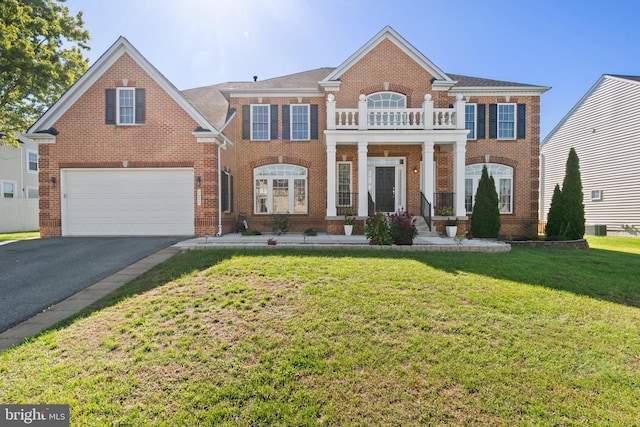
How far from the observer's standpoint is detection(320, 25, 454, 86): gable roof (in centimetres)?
1395

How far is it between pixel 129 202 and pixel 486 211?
14768mm

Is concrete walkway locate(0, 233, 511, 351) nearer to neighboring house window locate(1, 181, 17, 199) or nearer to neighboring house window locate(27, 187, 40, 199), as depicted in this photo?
neighboring house window locate(1, 181, 17, 199)

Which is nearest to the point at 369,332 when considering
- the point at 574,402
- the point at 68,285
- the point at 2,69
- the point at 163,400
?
the point at 574,402

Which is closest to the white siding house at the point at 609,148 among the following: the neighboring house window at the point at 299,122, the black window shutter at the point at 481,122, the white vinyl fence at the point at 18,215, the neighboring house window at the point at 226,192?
the black window shutter at the point at 481,122

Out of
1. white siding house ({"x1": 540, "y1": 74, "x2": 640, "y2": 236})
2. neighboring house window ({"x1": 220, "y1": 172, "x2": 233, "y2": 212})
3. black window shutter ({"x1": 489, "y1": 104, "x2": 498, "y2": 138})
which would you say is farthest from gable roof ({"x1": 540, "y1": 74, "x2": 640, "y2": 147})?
neighboring house window ({"x1": 220, "y1": 172, "x2": 233, "y2": 212})

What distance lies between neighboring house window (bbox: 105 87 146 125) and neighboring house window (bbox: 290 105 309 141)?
20.6ft

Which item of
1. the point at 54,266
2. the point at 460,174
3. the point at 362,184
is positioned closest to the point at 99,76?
the point at 54,266

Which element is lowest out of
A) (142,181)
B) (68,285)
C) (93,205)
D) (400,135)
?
(68,285)

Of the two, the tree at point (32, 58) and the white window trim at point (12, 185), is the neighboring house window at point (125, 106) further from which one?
the white window trim at point (12, 185)

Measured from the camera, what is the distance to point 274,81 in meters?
15.5

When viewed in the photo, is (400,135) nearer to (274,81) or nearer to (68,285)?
(274,81)

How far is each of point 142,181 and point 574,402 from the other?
44.8 feet

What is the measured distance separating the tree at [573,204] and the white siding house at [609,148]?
5.93 meters

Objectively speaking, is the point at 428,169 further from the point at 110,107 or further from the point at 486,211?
the point at 110,107
